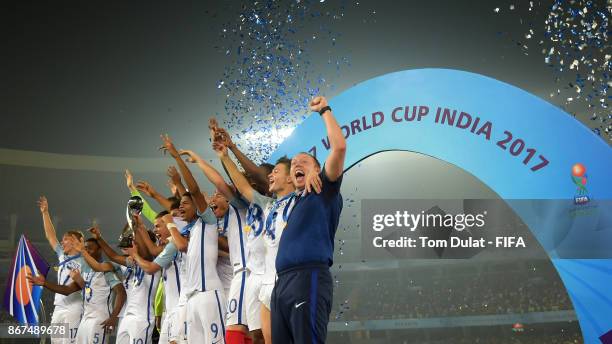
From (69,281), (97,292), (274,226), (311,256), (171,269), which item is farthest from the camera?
(69,281)

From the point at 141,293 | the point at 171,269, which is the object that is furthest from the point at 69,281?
the point at 171,269

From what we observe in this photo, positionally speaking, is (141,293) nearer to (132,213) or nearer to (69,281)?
(132,213)

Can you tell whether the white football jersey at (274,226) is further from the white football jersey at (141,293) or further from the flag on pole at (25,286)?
the flag on pole at (25,286)

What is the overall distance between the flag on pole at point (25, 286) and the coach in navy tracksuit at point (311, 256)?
6.92m

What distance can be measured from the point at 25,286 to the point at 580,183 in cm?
768

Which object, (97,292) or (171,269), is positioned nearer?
(171,269)

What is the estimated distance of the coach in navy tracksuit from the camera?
11.2 ft

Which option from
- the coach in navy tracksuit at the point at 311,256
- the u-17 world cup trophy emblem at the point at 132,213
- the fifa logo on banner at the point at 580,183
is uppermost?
the u-17 world cup trophy emblem at the point at 132,213

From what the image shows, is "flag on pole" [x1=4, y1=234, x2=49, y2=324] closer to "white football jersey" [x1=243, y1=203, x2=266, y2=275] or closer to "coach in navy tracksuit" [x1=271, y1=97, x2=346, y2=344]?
"white football jersey" [x1=243, y1=203, x2=266, y2=275]

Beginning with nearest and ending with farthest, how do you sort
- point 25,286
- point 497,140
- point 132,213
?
1. point 497,140
2. point 132,213
3. point 25,286

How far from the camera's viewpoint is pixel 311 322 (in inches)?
133

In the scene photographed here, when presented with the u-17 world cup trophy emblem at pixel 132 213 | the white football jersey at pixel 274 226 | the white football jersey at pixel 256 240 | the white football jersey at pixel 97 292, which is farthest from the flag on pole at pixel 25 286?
the white football jersey at pixel 274 226

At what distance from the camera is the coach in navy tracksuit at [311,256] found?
11.2 feet

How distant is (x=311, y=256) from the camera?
3.51 metres
